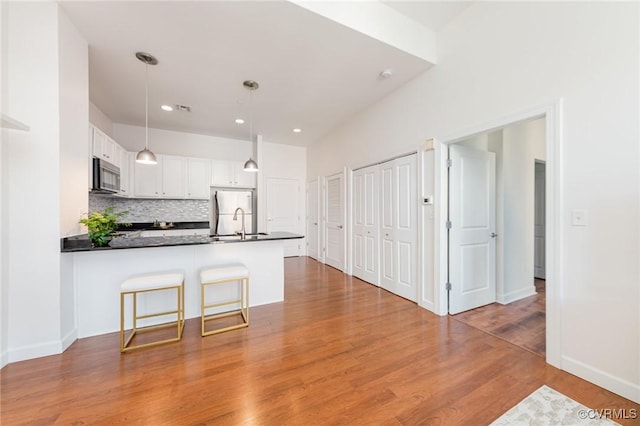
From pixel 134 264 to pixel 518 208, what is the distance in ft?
16.2

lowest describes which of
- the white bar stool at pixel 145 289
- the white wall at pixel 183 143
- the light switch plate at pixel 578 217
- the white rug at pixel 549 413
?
the white rug at pixel 549 413

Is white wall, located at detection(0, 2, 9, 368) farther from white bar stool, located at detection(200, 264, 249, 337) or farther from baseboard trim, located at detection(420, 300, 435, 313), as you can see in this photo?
baseboard trim, located at detection(420, 300, 435, 313)

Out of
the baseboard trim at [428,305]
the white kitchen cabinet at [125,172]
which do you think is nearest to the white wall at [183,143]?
the white kitchen cabinet at [125,172]

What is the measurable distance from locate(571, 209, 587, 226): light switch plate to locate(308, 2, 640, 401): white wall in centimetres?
3

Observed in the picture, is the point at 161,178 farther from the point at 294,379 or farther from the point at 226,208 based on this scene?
the point at 294,379

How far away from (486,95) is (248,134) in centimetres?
466

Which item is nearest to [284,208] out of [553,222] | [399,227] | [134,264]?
[399,227]

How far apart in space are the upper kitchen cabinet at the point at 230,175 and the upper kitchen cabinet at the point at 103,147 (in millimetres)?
1707

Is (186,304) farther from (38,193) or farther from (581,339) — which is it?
(581,339)

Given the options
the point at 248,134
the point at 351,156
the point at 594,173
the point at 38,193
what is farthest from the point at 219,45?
the point at 594,173

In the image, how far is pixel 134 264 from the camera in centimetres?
260

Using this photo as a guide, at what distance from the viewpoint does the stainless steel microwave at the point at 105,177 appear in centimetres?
309

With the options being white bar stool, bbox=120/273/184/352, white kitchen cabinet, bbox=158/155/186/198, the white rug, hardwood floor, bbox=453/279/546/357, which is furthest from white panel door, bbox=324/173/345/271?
the white rug

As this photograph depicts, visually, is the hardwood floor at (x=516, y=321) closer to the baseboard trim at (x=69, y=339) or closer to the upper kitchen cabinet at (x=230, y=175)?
the baseboard trim at (x=69, y=339)
